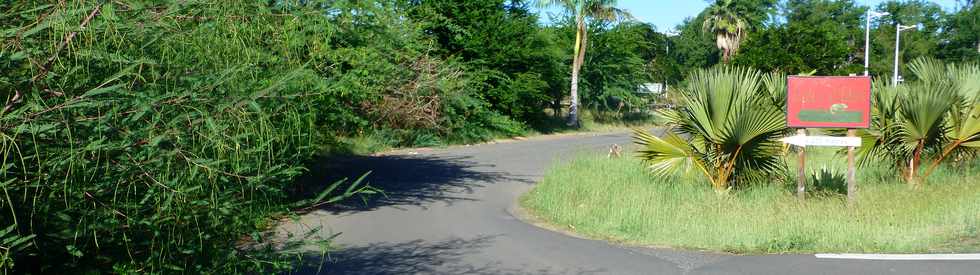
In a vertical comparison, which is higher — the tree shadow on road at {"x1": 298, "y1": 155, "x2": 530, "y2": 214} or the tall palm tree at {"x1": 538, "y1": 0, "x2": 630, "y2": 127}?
the tall palm tree at {"x1": 538, "y1": 0, "x2": 630, "y2": 127}

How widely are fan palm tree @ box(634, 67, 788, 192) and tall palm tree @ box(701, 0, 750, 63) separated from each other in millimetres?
41356

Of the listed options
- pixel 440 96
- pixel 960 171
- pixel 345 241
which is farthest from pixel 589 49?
pixel 345 241

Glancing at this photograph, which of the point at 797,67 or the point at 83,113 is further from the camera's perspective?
the point at 797,67

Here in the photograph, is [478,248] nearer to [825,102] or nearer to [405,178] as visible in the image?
[825,102]

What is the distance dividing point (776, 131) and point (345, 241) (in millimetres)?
6162

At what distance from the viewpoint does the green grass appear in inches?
347

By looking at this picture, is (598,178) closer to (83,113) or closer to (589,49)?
(83,113)

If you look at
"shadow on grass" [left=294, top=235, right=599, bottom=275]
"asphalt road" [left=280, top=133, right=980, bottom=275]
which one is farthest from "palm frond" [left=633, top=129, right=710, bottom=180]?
"shadow on grass" [left=294, top=235, right=599, bottom=275]

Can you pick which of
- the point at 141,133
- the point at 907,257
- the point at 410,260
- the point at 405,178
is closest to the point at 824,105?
the point at 907,257

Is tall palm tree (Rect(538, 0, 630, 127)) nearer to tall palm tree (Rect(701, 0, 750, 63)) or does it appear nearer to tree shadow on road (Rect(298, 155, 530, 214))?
tall palm tree (Rect(701, 0, 750, 63))

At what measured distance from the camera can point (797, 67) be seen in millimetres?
40750

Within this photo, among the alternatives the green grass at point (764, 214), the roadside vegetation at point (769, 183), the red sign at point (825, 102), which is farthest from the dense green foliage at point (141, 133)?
the red sign at point (825, 102)

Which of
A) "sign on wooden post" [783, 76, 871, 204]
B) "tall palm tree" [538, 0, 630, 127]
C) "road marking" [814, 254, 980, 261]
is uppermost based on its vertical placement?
"tall palm tree" [538, 0, 630, 127]

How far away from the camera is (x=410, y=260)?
8.29 metres
